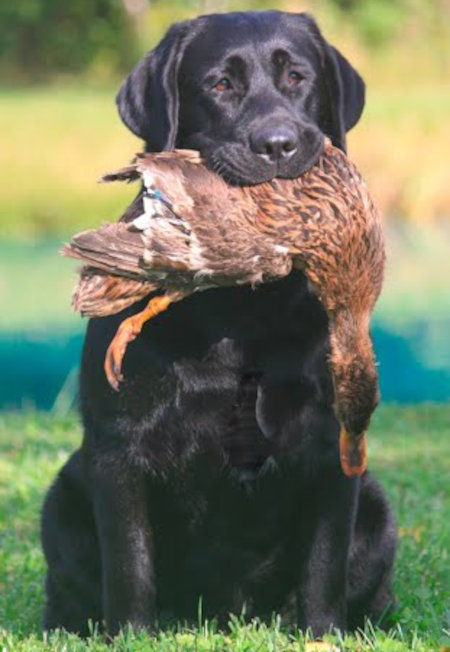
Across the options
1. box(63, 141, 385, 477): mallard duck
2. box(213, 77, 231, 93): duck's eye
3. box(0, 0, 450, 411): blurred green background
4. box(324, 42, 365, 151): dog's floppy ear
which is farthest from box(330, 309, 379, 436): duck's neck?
box(0, 0, 450, 411): blurred green background

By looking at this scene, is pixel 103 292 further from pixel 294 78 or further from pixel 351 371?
pixel 294 78

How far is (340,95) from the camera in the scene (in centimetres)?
496

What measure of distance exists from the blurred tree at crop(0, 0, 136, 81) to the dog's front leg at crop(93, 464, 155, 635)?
36.6 metres

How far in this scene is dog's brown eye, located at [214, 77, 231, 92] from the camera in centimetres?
482

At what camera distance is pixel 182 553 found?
484cm

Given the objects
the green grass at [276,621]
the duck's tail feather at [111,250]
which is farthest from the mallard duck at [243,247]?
the green grass at [276,621]

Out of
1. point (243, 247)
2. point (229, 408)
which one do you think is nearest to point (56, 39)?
point (229, 408)

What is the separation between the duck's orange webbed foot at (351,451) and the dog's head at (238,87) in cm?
84

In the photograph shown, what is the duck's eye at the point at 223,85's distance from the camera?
481 centimetres

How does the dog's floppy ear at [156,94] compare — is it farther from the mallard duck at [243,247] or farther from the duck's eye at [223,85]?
the mallard duck at [243,247]

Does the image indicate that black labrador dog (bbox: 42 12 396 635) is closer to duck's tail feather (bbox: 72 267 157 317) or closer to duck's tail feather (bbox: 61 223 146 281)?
duck's tail feather (bbox: 72 267 157 317)

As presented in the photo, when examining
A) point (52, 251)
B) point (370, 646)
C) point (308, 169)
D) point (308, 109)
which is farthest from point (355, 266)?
point (52, 251)

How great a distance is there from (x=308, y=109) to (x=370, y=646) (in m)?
1.64

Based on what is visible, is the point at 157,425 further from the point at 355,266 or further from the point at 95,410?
the point at 355,266
